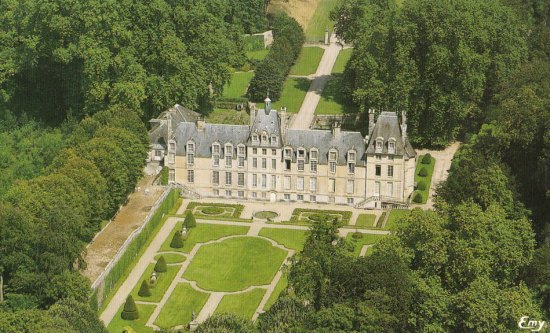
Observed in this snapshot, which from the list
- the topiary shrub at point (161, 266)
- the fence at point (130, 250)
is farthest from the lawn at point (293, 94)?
the topiary shrub at point (161, 266)

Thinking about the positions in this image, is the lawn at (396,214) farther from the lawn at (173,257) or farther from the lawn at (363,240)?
the lawn at (173,257)

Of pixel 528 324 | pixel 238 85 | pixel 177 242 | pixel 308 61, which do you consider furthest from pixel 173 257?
pixel 308 61

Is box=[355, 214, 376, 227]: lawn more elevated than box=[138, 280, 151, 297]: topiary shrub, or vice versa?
box=[138, 280, 151, 297]: topiary shrub

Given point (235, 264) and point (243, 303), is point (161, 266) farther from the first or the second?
point (243, 303)

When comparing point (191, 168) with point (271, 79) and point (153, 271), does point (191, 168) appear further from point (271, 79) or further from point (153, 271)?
point (271, 79)

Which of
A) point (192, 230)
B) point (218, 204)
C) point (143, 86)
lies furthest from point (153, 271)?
point (143, 86)

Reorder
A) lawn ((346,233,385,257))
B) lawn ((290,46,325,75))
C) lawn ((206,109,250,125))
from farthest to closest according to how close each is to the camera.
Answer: lawn ((290,46,325,75))
lawn ((206,109,250,125))
lawn ((346,233,385,257))

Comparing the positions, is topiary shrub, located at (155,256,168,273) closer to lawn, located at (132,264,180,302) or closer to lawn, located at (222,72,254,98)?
lawn, located at (132,264,180,302)

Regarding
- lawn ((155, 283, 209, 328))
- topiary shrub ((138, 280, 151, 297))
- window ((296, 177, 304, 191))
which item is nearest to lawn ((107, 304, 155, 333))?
lawn ((155, 283, 209, 328))
